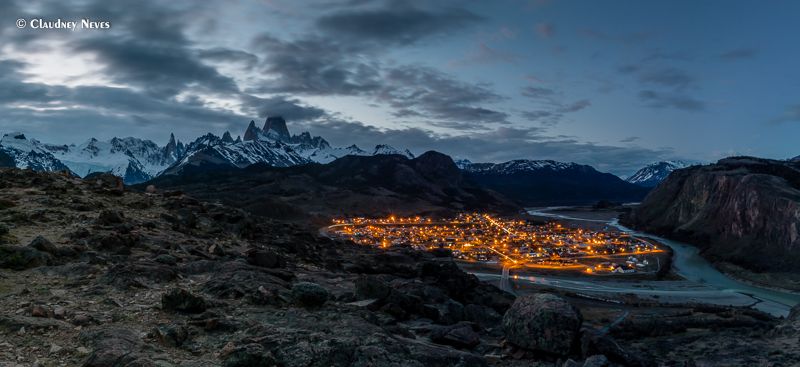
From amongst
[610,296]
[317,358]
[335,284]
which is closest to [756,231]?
[610,296]

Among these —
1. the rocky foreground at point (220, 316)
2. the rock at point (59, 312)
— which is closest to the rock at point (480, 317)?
the rocky foreground at point (220, 316)

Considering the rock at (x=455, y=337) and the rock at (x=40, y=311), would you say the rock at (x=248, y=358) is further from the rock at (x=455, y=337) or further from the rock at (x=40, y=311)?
the rock at (x=455, y=337)

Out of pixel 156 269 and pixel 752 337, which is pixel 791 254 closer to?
pixel 752 337

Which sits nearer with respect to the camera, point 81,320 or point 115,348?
point 115,348

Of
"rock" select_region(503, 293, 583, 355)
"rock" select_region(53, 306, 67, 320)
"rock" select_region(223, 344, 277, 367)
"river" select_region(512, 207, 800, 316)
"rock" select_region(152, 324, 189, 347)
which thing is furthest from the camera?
"river" select_region(512, 207, 800, 316)

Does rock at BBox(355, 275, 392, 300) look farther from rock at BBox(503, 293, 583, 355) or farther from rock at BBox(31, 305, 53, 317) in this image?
rock at BBox(31, 305, 53, 317)

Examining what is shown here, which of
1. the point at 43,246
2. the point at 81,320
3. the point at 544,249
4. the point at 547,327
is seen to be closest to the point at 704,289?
the point at 544,249

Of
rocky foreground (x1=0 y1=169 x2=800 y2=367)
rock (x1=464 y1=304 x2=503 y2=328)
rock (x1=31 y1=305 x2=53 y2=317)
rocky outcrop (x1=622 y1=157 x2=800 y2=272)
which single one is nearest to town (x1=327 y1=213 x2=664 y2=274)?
rocky outcrop (x1=622 y1=157 x2=800 y2=272)

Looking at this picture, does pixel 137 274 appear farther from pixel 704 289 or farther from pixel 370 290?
pixel 704 289
